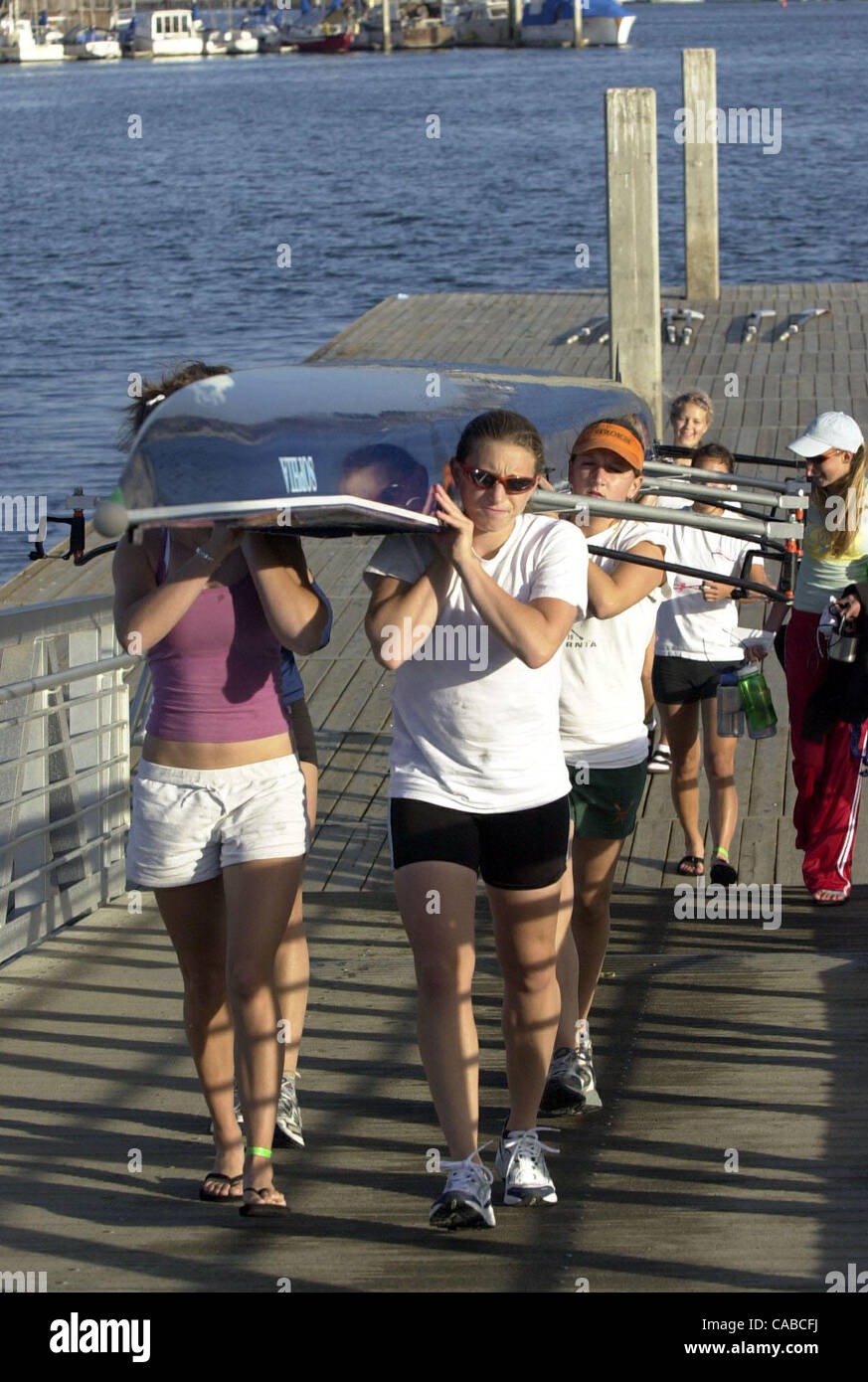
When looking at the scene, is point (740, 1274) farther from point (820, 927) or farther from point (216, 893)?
point (820, 927)

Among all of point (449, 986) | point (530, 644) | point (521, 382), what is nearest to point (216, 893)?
point (449, 986)

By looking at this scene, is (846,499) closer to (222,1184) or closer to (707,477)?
(707,477)

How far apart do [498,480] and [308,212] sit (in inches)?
2149

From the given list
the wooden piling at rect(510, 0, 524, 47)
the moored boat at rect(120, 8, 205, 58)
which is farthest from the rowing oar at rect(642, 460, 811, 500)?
the moored boat at rect(120, 8, 205, 58)

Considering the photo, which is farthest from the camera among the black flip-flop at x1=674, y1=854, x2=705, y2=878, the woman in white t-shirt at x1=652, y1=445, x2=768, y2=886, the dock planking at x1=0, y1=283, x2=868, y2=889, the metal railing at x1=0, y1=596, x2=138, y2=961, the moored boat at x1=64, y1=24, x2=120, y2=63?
the moored boat at x1=64, y1=24, x2=120, y2=63

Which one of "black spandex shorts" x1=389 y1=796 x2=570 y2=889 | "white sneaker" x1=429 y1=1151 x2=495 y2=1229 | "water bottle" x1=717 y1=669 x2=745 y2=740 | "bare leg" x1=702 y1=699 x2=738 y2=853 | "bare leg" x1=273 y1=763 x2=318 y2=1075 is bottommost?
"bare leg" x1=702 y1=699 x2=738 y2=853

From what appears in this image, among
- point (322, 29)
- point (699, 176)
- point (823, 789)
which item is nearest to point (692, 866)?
point (823, 789)

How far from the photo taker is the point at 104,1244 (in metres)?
4.30

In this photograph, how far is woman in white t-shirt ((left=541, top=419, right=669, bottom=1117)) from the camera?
5.00 meters

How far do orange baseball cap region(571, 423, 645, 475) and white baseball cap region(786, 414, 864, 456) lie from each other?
1684 millimetres

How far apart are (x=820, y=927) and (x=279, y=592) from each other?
3408 mm

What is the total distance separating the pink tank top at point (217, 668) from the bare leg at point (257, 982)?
316 millimetres

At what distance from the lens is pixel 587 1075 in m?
5.05

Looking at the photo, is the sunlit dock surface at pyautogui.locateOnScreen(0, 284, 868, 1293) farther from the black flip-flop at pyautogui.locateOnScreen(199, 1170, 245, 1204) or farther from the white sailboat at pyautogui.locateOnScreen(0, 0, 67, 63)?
the white sailboat at pyautogui.locateOnScreen(0, 0, 67, 63)
